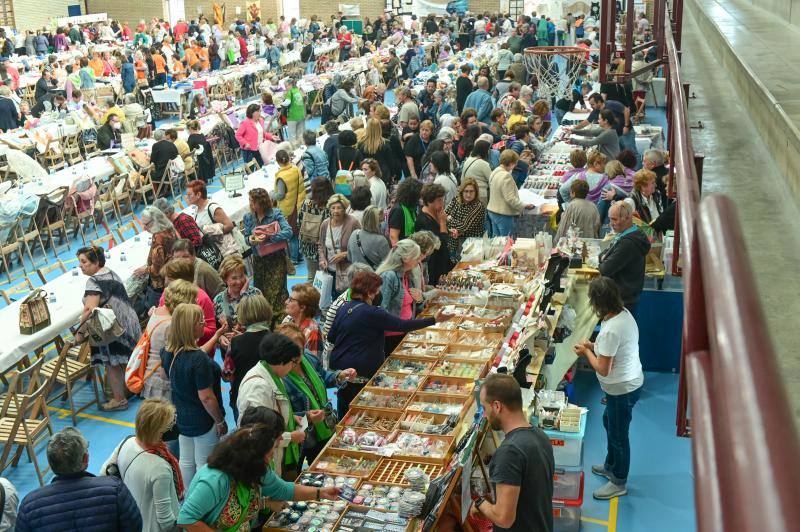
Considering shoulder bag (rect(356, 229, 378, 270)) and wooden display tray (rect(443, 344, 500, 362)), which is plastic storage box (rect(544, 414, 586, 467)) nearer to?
wooden display tray (rect(443, 344, 500, 362))

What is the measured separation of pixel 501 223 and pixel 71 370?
4.41 meters

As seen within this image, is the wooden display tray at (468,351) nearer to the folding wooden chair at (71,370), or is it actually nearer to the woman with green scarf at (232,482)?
the woman with green scarf at (232,482)

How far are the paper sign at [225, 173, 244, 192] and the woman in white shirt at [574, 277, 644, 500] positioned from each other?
597cm

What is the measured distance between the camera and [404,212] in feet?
26.6

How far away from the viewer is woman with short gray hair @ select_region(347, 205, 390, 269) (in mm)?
7523

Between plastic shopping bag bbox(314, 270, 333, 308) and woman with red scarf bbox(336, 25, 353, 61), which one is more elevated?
woman with red scarf bbox(336, 25, 353, 61)

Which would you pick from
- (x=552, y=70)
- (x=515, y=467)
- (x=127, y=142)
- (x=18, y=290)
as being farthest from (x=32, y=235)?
(x=552, y=70)

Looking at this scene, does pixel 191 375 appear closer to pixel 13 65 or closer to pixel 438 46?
pixel 13 65

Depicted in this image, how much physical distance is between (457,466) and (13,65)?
21.5 meters

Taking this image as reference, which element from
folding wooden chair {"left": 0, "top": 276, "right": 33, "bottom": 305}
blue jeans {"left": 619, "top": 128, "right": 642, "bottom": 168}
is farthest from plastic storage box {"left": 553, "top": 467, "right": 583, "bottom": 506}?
blue jeans {"left": 619, "top": 128, "right": 642, "bottom": 168}

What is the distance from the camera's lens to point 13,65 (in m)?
22.7

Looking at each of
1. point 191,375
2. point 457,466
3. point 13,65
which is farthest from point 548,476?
point 13,65

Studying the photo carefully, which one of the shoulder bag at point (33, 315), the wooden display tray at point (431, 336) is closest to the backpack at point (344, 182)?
the wooden display tray at point (431, 336)

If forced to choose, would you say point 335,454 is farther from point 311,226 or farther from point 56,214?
point 56,214
